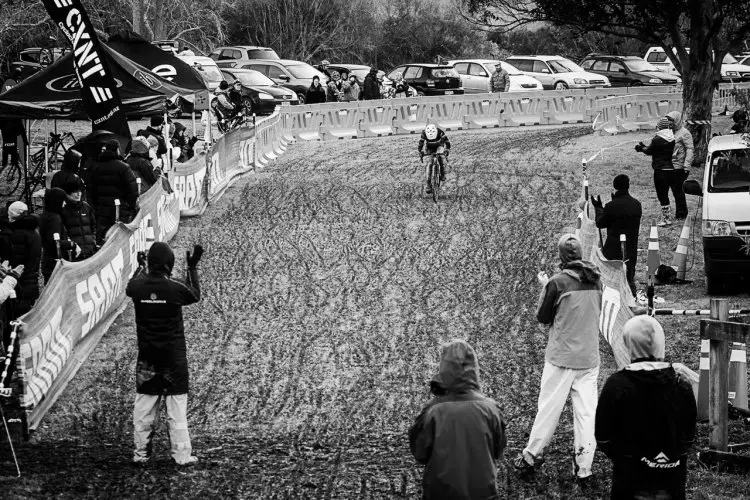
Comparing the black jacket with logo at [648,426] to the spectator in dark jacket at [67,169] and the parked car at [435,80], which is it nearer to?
the spectator in dark jacket at [67,169]

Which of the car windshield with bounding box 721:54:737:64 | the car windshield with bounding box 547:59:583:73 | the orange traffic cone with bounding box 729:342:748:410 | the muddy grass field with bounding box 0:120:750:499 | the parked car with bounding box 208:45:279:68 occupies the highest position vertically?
the parked car with bounding box 208:45:279:68

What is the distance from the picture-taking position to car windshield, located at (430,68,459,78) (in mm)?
40094

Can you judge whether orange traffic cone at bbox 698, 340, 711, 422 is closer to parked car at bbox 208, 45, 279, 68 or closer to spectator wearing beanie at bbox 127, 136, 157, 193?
spectator wearing beanie at bbox 127, 136, 157, 193

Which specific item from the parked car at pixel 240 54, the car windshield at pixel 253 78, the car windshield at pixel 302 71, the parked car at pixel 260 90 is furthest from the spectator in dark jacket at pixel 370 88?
the parked car at pixel 240 54

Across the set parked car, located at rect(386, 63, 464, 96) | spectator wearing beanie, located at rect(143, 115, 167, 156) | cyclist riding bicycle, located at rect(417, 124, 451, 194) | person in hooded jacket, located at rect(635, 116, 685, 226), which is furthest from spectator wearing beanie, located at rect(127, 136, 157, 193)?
parked car, located at rect(386, 63, 464, 96)

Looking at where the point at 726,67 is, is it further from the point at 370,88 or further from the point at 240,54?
the point at 240,54

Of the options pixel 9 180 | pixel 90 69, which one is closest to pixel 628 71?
pixel 9 180

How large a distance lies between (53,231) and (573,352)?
6.90 m

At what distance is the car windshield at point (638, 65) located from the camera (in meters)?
43.8

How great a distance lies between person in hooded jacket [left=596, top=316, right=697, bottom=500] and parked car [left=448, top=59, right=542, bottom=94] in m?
34.5

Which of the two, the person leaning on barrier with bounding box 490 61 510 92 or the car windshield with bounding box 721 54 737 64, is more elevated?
the car windshield with bounding box 721 54 737 64

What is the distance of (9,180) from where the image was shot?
2344 centimetres

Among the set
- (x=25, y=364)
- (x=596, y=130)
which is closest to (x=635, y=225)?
(x=25, y=364)

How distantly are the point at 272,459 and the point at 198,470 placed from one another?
0.62 meters
